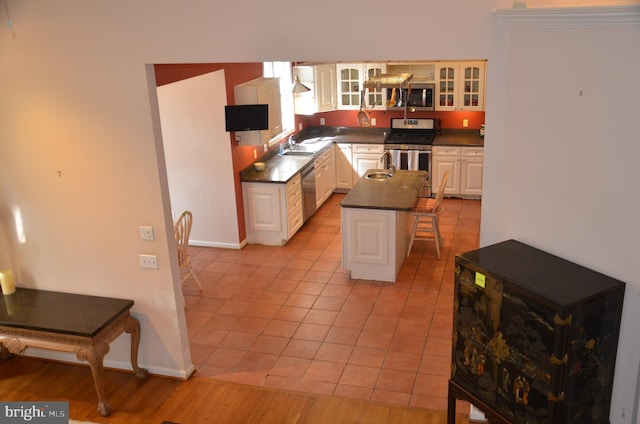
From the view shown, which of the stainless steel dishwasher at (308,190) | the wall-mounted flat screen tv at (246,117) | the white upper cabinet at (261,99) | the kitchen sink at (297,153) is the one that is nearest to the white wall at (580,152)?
the wall-mounted flat screen tv at (246,117)

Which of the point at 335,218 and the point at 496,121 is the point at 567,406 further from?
the point at 335,218

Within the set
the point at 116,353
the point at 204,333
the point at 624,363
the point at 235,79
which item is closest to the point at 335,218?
the point at 235,79

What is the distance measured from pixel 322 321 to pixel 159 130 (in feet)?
8.19

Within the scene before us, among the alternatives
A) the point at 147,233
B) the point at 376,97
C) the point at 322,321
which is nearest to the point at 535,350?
the point at 147,233

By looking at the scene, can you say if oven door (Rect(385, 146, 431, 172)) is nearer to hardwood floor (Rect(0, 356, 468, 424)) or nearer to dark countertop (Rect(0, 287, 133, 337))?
hardwood floor (Rect(0, 356, 468, 424))

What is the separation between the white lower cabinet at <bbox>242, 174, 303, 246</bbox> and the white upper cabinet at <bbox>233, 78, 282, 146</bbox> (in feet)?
1.85

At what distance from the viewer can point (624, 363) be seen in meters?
3.43

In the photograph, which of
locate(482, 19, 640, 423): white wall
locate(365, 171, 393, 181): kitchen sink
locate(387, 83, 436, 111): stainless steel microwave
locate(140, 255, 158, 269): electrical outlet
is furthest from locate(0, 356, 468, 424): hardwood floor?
locate(387, 83, 436, 111): stainless steel microwave

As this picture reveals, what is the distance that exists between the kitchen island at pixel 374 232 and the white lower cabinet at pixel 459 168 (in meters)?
2.44

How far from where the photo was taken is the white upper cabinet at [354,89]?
9570 millimetres

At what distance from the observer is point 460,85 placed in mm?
9273

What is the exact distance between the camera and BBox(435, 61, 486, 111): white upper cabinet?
29.9 ft

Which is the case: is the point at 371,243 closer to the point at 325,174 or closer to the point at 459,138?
the point at 325,174

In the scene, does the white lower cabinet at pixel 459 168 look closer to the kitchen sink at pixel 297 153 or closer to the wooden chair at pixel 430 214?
the wooden chair at pixel 430 214
